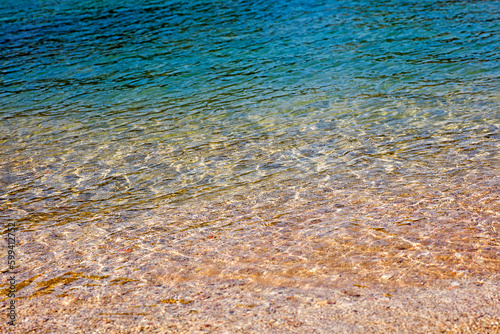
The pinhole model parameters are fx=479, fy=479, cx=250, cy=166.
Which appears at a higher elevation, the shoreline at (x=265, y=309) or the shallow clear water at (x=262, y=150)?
the shoreline at (x=265, y=309)

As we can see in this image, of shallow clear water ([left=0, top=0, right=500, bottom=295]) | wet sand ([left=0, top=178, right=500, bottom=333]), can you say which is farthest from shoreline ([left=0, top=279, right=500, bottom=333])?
shallow clear water ([left=0, top=0, right=500, bottom=295])

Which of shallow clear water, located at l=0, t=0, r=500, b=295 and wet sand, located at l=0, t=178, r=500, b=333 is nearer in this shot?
wet sand, located at l=0, t=178, r=500, b=333

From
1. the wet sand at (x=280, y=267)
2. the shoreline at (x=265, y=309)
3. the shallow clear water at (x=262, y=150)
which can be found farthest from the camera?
the shallow clear water at (x=262, y=150)

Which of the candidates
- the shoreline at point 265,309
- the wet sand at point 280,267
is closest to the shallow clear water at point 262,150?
the wet sand at point 280,267

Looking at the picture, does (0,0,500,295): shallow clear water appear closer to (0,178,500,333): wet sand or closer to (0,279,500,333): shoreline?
(0,178,500,333): wet sand

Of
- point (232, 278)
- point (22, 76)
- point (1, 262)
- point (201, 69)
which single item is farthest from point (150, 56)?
point (232, 278)

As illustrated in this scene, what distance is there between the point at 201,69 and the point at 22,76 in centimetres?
527

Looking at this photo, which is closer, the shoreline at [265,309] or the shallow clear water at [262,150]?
the shoreline at [265,309]

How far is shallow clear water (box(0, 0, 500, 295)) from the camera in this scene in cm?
525

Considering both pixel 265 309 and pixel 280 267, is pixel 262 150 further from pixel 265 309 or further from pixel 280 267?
pixel 265 309

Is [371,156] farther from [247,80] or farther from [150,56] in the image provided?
[150,56]

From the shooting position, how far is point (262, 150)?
26.8ft

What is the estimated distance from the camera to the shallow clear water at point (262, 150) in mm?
5254

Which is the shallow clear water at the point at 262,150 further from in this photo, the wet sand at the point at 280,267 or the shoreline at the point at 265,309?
the shoreline at the point at 265,309
